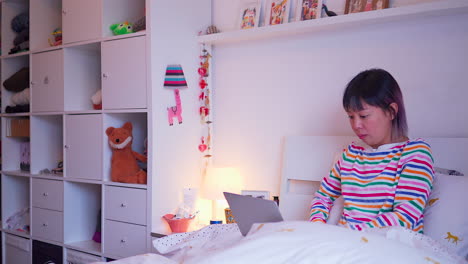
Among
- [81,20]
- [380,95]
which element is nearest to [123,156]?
[81,20]

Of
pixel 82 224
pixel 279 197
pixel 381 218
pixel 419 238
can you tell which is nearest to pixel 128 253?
pixel 82 224

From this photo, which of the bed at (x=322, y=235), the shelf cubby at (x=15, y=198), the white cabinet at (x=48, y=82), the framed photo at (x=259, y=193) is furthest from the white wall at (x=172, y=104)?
the shelf cubby at (x=15, y=198)

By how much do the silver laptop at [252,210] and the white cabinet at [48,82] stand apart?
1687 millimetres

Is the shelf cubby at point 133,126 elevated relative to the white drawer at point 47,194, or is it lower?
elevated

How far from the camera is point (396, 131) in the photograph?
1664 mm

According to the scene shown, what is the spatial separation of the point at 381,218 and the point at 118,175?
146cm

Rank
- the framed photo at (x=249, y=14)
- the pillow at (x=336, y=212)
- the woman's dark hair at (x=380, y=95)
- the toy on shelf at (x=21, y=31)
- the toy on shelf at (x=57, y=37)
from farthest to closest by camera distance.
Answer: the toy on shelf at (x=21, y=31) < the toy on shelf at (x=57, y=37) < the framed photo at (x=249, y=14) < the pillow at (x=336, y=212) < the woman's dark hair at (x=380, y=95)

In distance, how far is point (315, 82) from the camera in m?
2.25

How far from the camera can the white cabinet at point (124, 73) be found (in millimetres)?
2318

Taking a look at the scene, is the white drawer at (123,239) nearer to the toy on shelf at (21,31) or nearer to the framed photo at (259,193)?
the framed photo at (259,193)

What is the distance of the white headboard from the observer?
209cm

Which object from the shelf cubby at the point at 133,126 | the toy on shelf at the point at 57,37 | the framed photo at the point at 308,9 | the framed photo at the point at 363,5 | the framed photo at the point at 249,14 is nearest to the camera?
the framed photo at the point at 363,5

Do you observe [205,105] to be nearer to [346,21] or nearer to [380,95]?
[346,21]

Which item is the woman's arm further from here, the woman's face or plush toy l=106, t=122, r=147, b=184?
plush toy l=106, t=122, r=147, b=184
